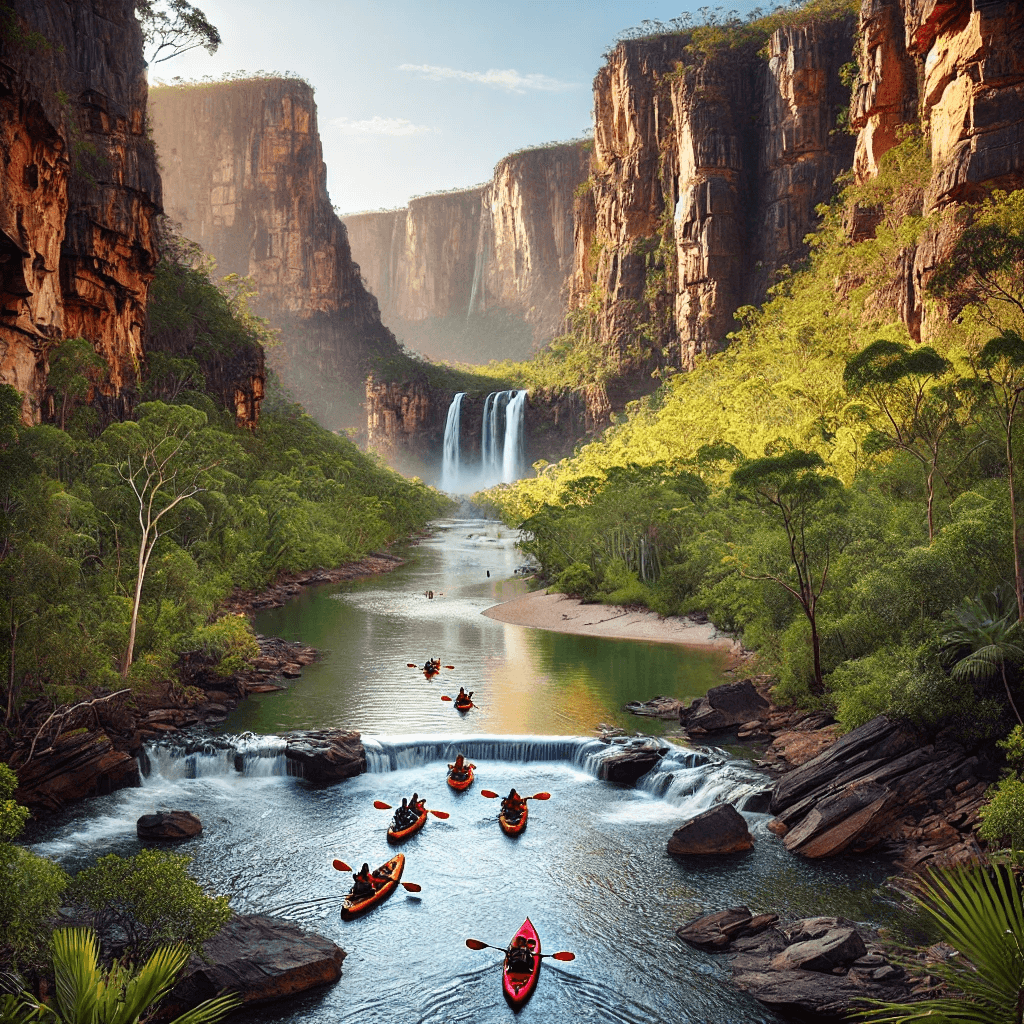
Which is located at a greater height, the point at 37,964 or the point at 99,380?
the point at 99,380

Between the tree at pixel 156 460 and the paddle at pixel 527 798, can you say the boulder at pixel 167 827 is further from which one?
the tree at pixel 156 460

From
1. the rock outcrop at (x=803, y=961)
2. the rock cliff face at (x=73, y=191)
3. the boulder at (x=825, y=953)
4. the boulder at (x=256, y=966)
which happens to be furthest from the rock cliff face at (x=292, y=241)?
the boulder at (x=825, y=953)

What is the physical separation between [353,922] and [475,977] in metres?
2.69

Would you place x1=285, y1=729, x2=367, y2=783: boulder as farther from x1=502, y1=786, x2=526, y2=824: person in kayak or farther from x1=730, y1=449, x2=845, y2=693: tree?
x1=730, y1=449, x2=845, y2=693: tree

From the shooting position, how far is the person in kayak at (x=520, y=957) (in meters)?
12.6

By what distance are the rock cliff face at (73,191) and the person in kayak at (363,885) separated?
2396cm

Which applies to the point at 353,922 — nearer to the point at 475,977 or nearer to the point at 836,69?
the point at 475,977

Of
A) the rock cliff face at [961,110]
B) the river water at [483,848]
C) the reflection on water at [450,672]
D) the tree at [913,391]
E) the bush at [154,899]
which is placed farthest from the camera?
the rock cliff face at [961,110]

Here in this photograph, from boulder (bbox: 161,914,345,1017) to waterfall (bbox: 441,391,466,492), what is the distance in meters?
98.3

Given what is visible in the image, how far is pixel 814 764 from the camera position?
1861 centimetres

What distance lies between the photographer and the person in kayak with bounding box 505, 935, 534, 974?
12.6 metres

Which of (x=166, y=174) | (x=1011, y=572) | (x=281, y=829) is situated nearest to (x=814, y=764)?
(x=1011, y=572)

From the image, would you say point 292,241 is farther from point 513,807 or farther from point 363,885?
point 363,885

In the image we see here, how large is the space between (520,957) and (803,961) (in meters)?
4.17
